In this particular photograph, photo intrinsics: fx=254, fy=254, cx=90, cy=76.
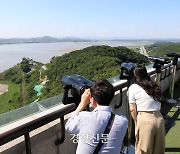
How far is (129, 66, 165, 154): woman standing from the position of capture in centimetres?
228

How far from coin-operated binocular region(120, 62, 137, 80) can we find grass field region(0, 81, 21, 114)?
46084 mm

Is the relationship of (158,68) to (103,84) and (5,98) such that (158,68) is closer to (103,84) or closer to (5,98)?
(103,84)

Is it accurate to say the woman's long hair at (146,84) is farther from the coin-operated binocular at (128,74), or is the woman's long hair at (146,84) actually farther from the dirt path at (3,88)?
the dirt path at (3,88)

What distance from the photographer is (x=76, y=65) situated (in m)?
45.8

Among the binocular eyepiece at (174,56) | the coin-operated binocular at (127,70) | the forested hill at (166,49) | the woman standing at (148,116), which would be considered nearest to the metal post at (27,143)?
the woman standing at (148,116)

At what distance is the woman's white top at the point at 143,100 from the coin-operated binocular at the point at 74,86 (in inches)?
31.1

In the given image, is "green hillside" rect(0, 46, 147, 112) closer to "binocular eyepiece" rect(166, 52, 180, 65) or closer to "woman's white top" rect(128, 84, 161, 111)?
"binocular eyepiece" rect(166, 52, 180, 65)

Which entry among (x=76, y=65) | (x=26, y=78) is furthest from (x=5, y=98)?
(x=76, y=65)

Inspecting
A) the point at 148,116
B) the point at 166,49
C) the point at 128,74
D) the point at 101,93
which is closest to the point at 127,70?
the point at 128,74

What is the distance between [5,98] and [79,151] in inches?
2390

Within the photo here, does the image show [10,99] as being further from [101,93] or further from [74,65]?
[101,93]

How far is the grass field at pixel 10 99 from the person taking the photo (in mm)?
49431

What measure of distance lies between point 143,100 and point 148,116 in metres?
0.15

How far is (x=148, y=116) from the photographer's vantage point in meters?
2.30
